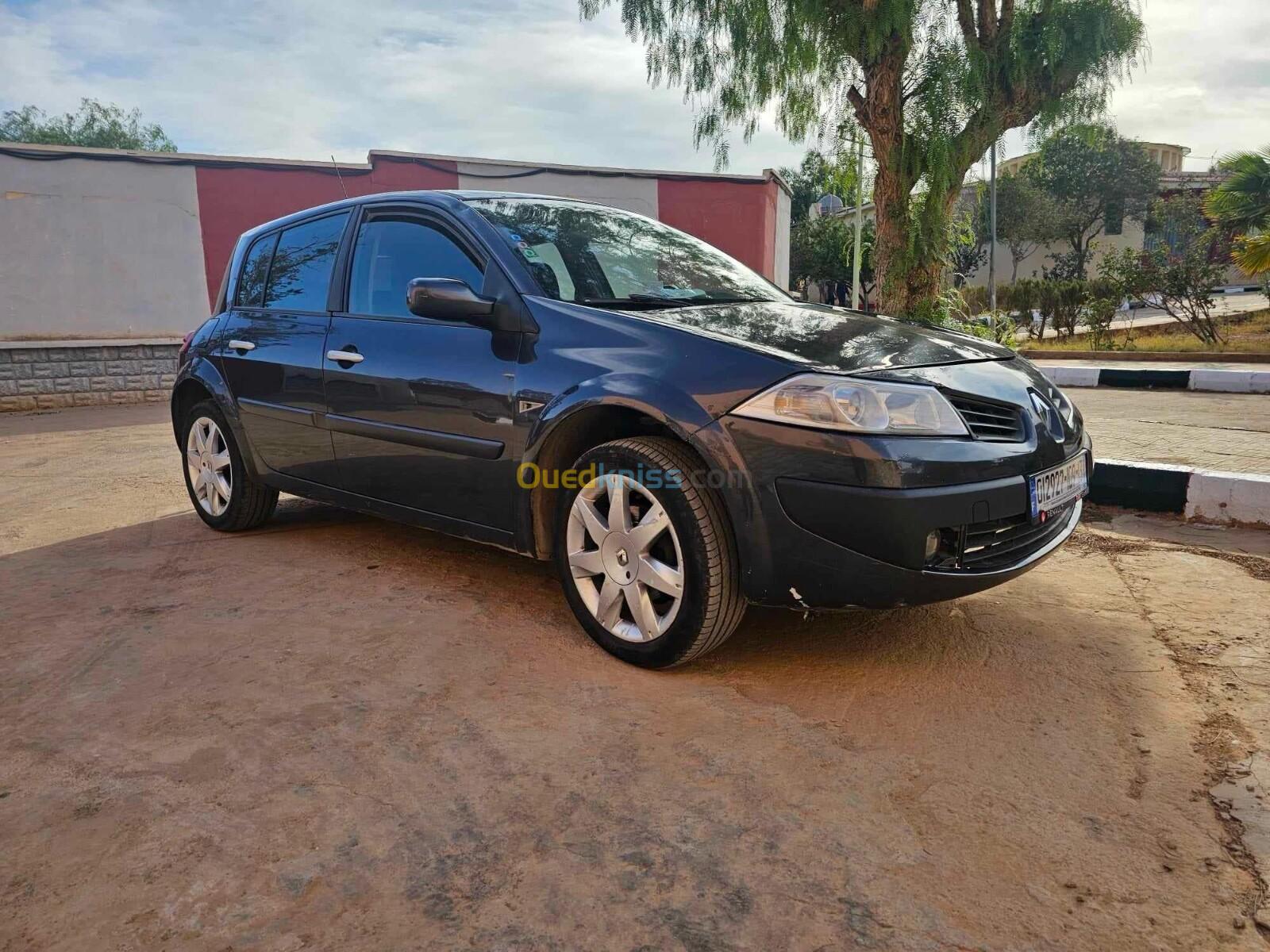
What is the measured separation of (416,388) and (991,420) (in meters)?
1.92

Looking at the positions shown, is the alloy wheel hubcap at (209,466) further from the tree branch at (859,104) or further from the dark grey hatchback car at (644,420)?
the tree branch at (859,104)

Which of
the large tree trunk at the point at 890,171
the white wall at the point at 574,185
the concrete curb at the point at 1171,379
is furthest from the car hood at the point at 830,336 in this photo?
the white wall at the point at 574,185

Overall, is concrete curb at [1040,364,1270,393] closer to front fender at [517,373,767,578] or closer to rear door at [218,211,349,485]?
rear door at [218,211,349,485]

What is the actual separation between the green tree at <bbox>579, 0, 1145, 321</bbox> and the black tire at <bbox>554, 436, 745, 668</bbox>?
7658 mm

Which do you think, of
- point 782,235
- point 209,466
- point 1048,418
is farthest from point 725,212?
point 1048,418

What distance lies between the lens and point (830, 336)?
2799 mm

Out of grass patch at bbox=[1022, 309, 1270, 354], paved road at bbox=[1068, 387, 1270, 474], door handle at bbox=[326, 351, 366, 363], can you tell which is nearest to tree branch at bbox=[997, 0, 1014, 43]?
paved road at bbox=[1068, 387, 1270, 474]

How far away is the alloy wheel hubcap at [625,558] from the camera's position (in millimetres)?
2596

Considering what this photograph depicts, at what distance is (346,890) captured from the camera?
5.54 feet

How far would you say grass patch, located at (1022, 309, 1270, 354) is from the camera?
14336mm

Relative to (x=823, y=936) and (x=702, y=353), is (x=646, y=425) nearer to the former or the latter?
(x=702, y=353)

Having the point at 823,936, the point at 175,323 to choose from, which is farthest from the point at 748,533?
the point at 175,323

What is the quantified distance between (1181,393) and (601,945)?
9385 millimetres

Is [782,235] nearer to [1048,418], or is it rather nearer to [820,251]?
[1048,418]
